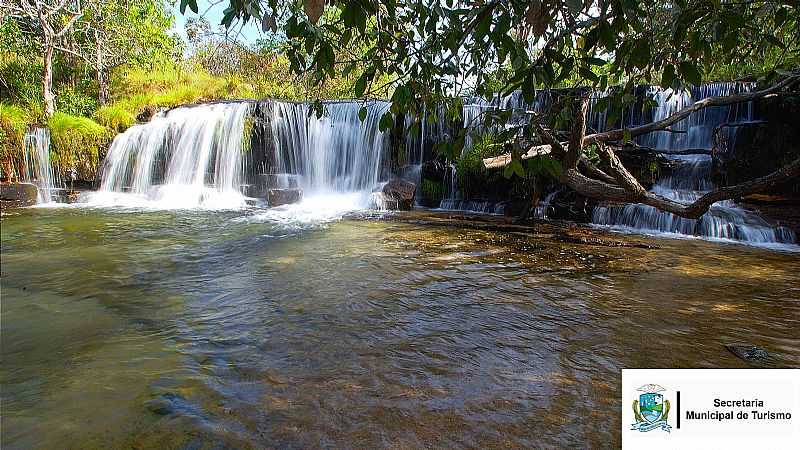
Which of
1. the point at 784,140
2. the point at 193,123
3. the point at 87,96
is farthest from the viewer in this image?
the point at 87,96

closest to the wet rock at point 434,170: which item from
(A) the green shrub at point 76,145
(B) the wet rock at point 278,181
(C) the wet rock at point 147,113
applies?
(B) the wet rock at point 278,181

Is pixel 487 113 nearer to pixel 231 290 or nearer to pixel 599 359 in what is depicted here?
pixel 599 359

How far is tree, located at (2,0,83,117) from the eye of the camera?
12.8m

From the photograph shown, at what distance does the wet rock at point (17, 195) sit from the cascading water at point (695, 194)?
42.9 feet

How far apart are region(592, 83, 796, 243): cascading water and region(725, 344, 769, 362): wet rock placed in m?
5.22

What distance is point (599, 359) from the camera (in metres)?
3.00

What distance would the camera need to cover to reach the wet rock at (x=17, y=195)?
10.6 meters

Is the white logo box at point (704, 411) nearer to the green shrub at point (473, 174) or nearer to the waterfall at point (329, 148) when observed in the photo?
the green shrub at point (473, 174)

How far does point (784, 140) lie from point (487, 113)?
32.7 ft

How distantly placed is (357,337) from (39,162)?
1369 centimetres

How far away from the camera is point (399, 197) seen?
11.2 metres

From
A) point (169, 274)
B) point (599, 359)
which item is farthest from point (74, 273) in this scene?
point (599, 359)

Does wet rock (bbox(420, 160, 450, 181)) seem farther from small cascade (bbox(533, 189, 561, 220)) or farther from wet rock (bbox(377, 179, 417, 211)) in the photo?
small cascade (bbox(533, 189, 561, 220))

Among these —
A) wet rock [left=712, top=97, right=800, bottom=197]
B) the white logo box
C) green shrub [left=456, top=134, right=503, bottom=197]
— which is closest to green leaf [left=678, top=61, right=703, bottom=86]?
the white logo box
